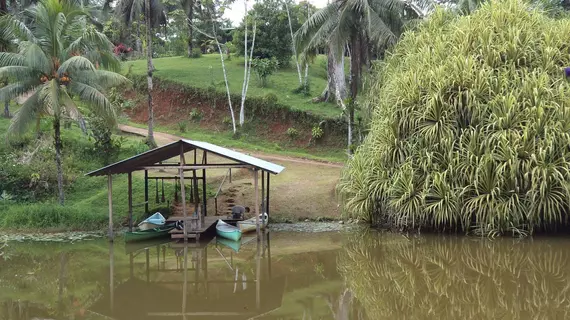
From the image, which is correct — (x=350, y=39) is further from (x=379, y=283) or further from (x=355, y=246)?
(x=379, y=283)

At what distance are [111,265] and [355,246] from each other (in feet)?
19.2

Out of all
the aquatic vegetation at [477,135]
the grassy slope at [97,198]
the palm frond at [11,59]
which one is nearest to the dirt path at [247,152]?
the grassy slope at [97,198]

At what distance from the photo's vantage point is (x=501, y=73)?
48.6ft

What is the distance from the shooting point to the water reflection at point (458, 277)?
8416mm

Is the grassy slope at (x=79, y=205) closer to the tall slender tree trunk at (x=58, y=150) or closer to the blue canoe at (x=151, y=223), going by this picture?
the tall slender tree trunk at (x=58, y=150)

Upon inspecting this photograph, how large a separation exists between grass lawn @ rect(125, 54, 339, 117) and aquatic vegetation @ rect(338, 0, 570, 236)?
11535 millimetres

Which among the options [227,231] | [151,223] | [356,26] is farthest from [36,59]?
[356,26]

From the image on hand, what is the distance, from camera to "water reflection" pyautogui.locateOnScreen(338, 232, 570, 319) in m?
8.42

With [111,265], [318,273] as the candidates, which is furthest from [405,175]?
[111,265]

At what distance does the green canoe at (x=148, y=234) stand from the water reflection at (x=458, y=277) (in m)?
5.19

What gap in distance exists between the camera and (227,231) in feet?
48.5

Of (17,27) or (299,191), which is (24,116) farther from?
(299,191)

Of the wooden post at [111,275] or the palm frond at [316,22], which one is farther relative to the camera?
the palm frond at [316,22]

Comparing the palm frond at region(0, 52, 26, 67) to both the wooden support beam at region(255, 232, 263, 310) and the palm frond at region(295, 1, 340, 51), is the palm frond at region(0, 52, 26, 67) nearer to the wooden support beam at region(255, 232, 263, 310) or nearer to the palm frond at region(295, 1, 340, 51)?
the wooden support beam at region(255, 232, 263, 310)
